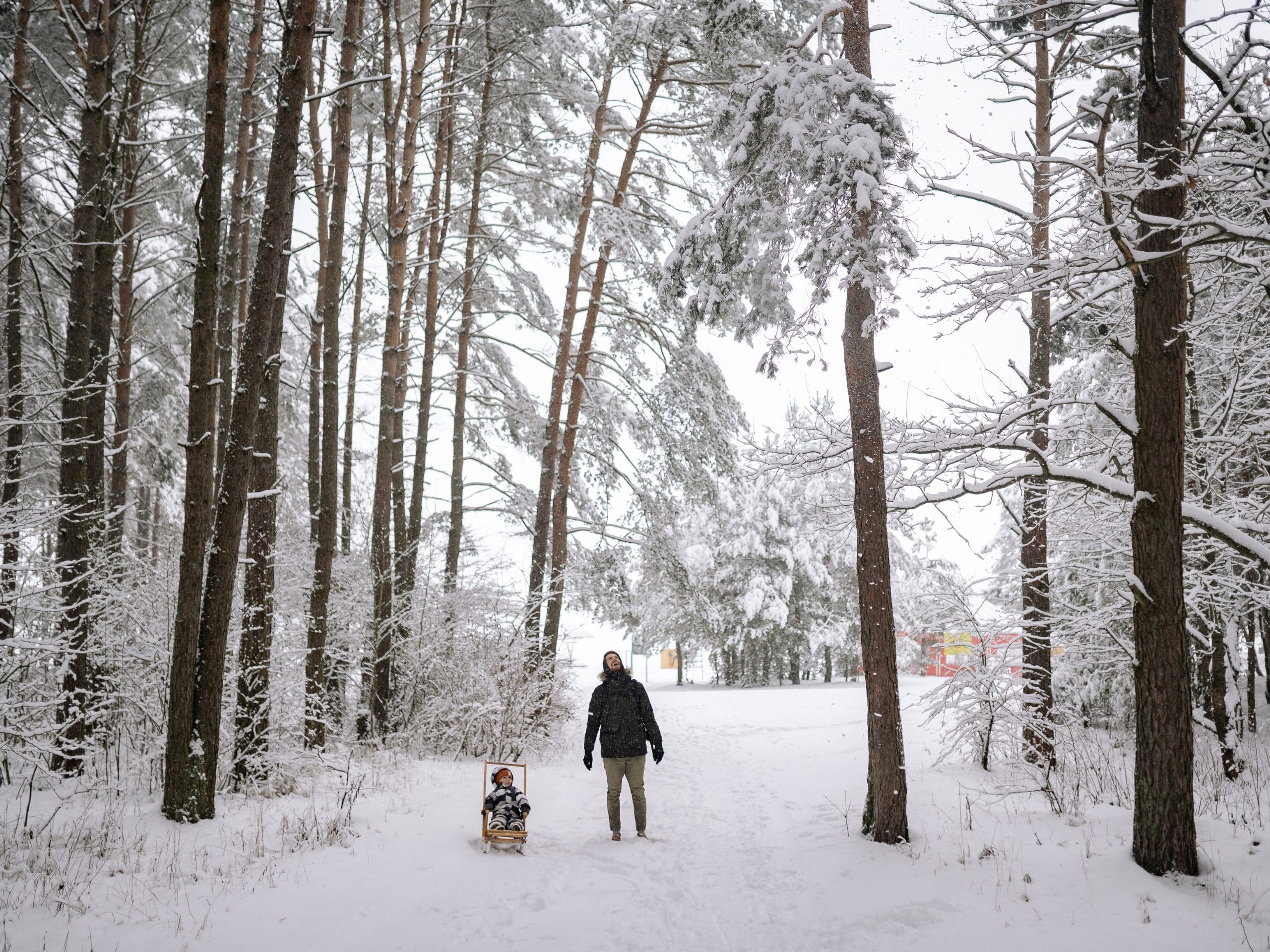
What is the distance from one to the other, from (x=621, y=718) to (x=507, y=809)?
1386 mm

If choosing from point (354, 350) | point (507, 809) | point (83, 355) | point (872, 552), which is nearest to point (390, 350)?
point (354, 350)

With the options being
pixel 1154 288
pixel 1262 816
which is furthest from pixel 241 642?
pixel 1262 816

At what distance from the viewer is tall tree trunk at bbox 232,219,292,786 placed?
24.3 feet

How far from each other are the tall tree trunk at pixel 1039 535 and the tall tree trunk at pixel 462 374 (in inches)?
328

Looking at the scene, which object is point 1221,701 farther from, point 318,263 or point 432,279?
point 318,263

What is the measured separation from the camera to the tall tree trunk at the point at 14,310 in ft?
21.6

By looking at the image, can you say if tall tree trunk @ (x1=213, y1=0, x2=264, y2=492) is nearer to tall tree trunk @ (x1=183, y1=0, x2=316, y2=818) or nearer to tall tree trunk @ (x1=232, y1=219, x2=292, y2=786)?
tall tree trunk @ (x1=232, y1=219, x2=292, y2=786)

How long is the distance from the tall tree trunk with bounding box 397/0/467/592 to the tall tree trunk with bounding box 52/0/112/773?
4145mm

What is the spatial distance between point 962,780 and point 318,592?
321 inches

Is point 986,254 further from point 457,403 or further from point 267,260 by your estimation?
point 457,403

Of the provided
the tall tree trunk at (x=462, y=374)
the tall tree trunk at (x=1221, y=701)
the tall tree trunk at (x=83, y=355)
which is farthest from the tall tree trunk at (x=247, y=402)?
the tall tree trunk at (x=1221, y=701)

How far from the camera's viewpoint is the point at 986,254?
614 centimetres

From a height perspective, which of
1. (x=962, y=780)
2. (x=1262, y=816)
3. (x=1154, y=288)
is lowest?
(x=962, y=780)

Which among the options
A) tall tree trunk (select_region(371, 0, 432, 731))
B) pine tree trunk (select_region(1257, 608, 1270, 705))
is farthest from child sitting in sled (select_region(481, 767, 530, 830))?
pine tree trunk (select_region(1257, 608, 1270, 705))
